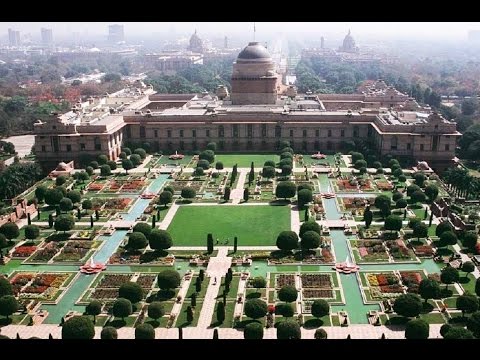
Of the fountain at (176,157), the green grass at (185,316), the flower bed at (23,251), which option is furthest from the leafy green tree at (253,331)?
the fountain at (176,157)

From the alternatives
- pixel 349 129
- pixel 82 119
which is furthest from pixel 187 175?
pixel 349 129

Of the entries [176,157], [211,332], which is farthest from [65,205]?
[211,332]

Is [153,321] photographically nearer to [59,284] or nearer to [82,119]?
[59,284]

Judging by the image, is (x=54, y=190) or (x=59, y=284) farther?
(x=54, y=190)

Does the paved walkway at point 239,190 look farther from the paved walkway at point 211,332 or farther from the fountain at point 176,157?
the paved walkway at point 211,332

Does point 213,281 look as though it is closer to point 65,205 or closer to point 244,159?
point 65,205

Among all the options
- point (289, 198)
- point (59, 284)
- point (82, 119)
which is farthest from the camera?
point (82, 119)

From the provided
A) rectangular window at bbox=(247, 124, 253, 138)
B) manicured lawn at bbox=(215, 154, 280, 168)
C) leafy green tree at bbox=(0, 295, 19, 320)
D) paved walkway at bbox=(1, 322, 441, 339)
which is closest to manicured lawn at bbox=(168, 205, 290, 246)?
paved walkway at bbox=(1, 322, 441, 339)
